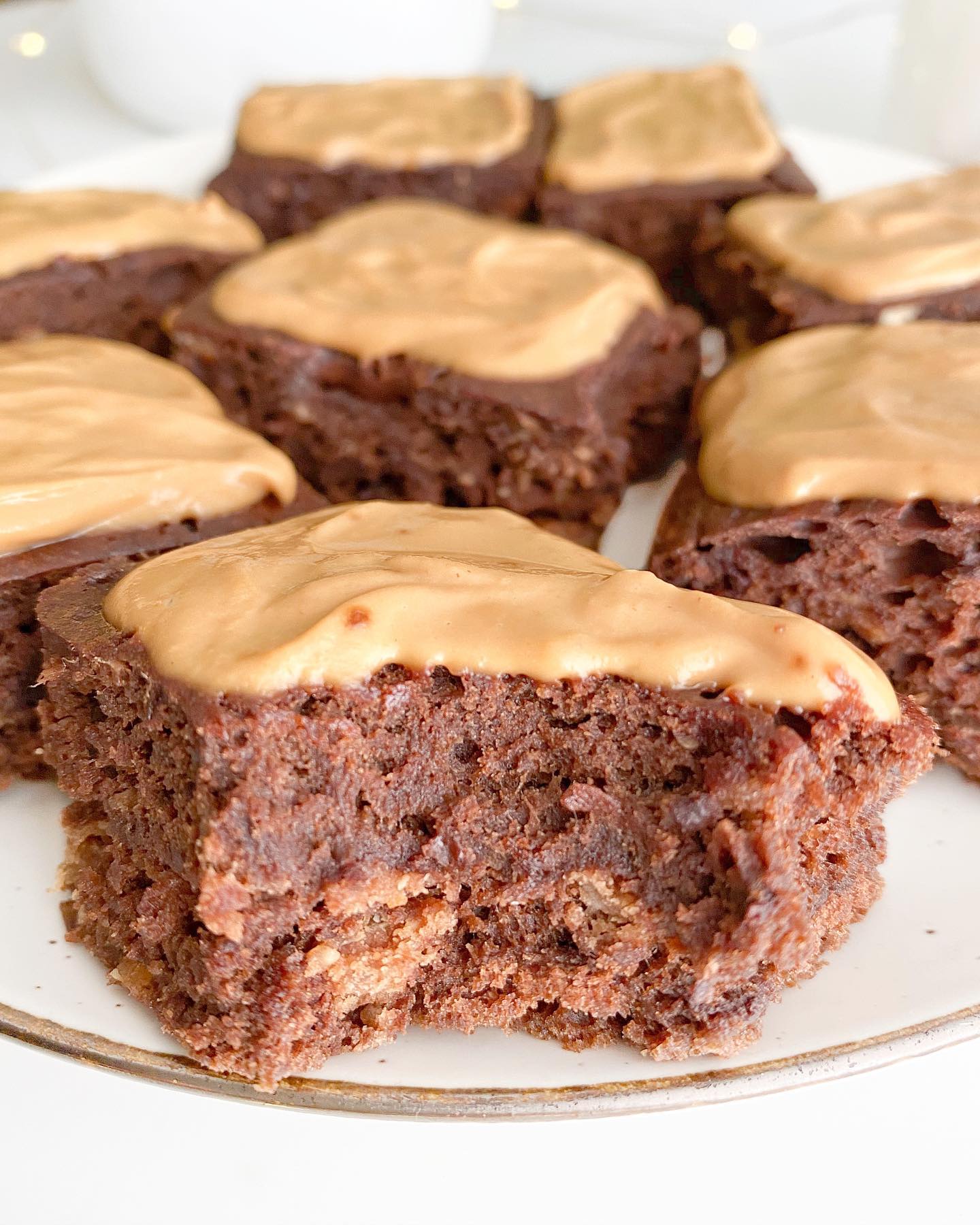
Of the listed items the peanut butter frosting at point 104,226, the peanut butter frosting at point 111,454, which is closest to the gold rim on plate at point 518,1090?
the peanut butter frosting at point 111,454

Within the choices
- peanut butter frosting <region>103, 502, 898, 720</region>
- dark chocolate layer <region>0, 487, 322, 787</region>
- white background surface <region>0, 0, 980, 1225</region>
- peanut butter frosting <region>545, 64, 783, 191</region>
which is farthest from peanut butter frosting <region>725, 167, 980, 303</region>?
white background surface <region>0, 0, 980, 1225</region>

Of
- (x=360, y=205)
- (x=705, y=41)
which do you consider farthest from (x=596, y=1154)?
(x=705, y=41)

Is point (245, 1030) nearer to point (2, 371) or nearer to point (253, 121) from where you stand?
point (2, 371)

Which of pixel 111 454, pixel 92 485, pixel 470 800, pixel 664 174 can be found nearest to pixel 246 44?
pixel 664 174

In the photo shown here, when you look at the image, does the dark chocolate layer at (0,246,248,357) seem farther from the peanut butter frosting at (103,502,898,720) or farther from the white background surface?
the white background surface

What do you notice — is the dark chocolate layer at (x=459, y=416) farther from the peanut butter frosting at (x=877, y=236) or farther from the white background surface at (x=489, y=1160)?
the white background surface at (x=489, y=1160)
